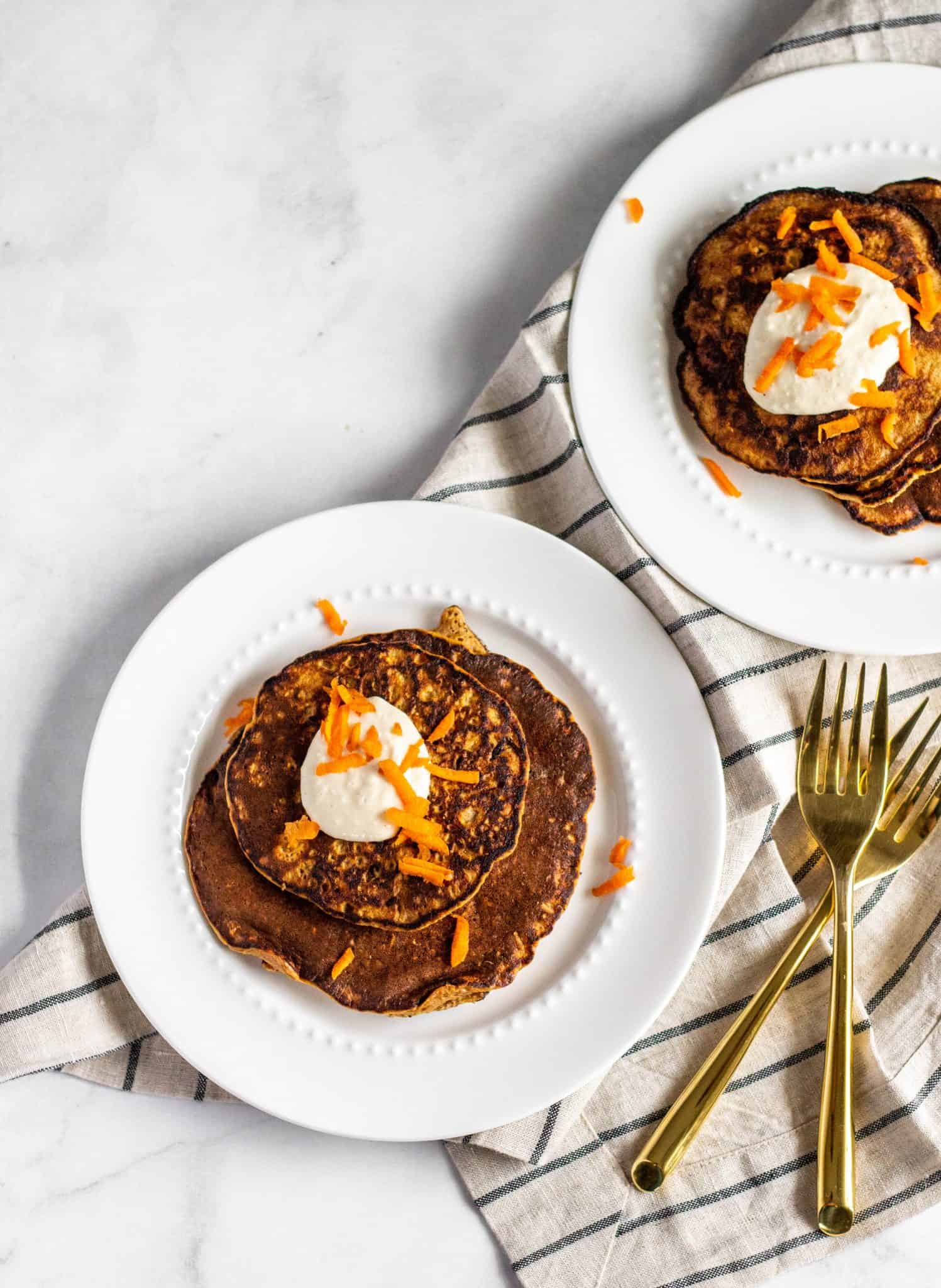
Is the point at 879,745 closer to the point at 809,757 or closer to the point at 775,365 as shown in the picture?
the point at 809,757

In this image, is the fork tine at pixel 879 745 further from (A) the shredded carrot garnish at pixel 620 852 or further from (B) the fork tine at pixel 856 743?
(A) the shredded carrot garnish at pixel 620 852

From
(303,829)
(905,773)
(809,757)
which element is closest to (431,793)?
(303,829)

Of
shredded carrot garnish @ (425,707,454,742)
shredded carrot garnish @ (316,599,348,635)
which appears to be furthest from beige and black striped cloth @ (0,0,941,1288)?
shredded carrot garnish @ (425,707,454,742)

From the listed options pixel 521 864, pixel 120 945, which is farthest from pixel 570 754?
pixel 120 945

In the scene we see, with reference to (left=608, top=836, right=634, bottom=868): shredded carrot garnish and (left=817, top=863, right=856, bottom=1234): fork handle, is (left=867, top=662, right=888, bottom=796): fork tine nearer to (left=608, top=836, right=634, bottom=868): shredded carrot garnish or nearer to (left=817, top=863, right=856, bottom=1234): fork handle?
(left=817, top=863, right=856, bottom=1234): fork handle

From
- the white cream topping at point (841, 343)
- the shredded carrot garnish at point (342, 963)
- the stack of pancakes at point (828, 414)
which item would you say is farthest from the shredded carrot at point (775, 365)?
the shredded carrot garnish at point (342, 963)

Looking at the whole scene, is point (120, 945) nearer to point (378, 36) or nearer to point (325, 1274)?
point (325, 1274)
